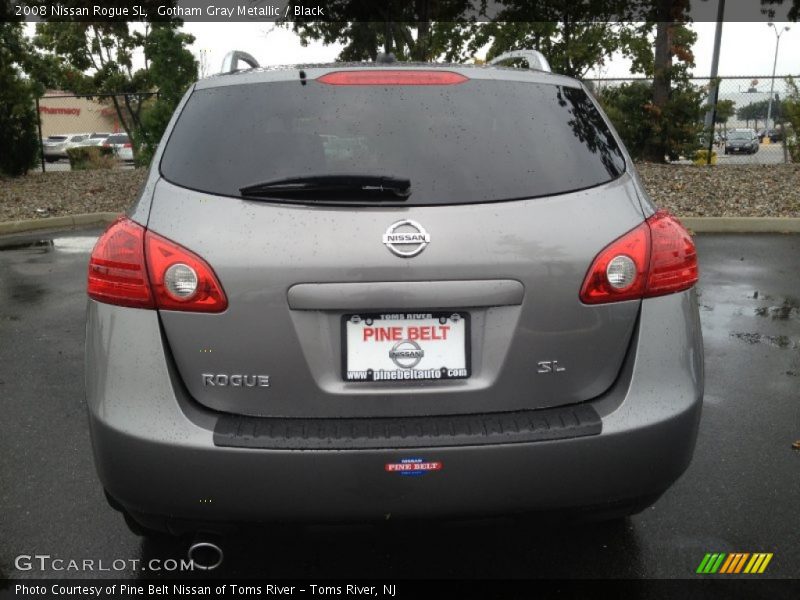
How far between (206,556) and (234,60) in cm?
210

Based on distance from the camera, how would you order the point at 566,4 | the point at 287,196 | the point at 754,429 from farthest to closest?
1. the point at 566,4
2. the point at 754,429
3. the point at 287,196

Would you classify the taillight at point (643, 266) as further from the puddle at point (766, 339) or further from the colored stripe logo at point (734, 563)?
the puddle at point (766, 339)

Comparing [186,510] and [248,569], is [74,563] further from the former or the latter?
[186,510]

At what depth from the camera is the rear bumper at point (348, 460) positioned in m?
2.11

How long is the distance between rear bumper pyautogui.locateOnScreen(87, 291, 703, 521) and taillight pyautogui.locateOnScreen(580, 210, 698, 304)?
7cm

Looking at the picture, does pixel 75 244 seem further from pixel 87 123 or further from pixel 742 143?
pixel 87 123

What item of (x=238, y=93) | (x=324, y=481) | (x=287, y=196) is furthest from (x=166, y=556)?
(x=238, y=93)

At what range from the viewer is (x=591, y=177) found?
2420mm

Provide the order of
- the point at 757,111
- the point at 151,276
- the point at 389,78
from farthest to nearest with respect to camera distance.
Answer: the point at 757,111, the point at 389,78, the point at 151,276

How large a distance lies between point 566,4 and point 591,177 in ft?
74.0

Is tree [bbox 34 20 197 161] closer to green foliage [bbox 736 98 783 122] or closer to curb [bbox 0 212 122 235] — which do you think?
curb [bbox 0 212 122 235]

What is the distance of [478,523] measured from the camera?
7.29ft

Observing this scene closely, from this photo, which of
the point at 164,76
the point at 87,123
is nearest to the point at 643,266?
the point at 164,76

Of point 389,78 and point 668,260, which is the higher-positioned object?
point 389,78
